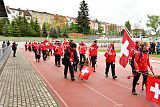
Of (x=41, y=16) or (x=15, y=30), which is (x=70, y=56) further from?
(x=41, y=16)

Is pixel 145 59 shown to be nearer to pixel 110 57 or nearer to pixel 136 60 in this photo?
pixel 136 60

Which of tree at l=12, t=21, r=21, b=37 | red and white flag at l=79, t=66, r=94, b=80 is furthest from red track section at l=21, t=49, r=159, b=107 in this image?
tree at l=12, t=21, r=21, b=37

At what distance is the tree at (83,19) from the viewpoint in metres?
79.3

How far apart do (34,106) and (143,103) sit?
351cm

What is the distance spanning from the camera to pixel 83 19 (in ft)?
267

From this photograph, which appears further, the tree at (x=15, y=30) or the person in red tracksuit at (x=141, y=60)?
the tree at (x=15, y=30)

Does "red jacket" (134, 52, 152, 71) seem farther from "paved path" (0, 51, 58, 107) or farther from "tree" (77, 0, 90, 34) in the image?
"tree" (77, 0, 90, 34)

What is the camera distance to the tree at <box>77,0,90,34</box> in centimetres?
7932

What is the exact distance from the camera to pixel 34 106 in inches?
202

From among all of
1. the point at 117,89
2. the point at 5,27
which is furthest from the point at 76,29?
the point at 117,89

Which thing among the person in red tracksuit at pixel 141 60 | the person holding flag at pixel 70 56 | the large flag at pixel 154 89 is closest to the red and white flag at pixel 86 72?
the person holding flag at pixel 70 56

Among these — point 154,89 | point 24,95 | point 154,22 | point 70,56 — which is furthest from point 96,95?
point 154,22

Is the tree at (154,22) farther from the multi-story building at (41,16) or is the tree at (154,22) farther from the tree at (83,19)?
the multi-story building at (41,16)

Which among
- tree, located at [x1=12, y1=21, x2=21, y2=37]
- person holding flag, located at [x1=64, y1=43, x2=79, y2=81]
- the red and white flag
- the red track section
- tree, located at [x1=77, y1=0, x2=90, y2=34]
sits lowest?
the red track section
